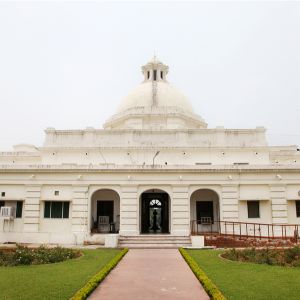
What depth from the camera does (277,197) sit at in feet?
73.1

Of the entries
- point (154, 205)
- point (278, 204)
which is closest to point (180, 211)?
point (154, 205)

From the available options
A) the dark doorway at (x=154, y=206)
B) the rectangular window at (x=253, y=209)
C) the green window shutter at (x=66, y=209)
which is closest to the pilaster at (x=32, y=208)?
the green window shutter at (x=66, y=209)

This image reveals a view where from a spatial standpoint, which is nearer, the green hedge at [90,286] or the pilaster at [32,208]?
the green hedge at [90,286]

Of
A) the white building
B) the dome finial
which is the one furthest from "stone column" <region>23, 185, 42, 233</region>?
the dome finial

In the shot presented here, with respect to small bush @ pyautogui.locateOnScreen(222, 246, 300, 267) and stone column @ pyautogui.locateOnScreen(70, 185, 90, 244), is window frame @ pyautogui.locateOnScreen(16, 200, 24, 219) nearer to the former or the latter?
stone column @ pyautogui.locateOnScreen(70, 185, 90, 244)

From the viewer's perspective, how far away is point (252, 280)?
33.2 feet

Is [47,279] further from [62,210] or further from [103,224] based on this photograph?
[103,224]

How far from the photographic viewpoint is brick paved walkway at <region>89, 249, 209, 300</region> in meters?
8.66

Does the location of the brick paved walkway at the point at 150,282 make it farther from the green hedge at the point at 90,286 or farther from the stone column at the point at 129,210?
the stone column at the point at 129,210

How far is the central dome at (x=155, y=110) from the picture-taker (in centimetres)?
2967

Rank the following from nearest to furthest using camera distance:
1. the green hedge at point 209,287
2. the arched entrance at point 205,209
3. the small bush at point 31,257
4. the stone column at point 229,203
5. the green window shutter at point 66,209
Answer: the green hedge at point 209,287
the small bush at point 31,257
the stone column at point 229,203
the green window shutter at point 66,209
the arched entrance at point 205,209

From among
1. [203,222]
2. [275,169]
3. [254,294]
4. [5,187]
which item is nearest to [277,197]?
[275,169]

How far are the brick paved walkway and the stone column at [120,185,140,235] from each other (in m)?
7.17

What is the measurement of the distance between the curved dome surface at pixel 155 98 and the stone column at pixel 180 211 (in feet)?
35.0
